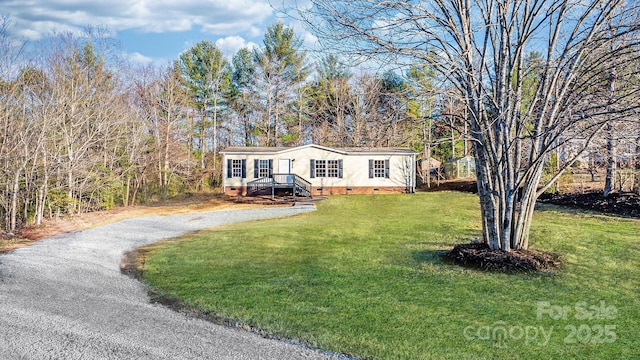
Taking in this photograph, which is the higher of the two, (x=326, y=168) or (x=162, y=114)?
(x=162, y=114)

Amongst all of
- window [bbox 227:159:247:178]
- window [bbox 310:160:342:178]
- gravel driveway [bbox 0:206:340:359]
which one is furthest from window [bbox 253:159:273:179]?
gravel driveway [bbox 0:206:340:359]

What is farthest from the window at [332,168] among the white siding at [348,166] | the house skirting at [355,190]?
the house skirting at [355,190]

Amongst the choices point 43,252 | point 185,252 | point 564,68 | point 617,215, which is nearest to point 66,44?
point 43,252

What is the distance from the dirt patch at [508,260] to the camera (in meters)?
6.48

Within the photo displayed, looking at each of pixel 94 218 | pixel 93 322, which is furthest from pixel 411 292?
pixel 94 218

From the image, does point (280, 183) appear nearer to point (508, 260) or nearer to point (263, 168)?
point (263, 168)

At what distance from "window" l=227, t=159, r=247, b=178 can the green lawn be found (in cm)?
1200

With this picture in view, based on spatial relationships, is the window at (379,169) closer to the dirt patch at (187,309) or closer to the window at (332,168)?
the window at (332,168)

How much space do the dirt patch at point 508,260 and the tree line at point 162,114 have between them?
2.04 m

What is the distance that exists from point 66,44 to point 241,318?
52.8 ft

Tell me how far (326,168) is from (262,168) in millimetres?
3549

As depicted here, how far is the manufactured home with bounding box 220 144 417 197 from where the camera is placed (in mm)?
22625

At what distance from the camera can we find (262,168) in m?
22.9

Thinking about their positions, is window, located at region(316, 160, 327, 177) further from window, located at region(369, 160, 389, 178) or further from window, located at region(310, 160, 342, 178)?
window, located at region(369, 160, 389, 178)
